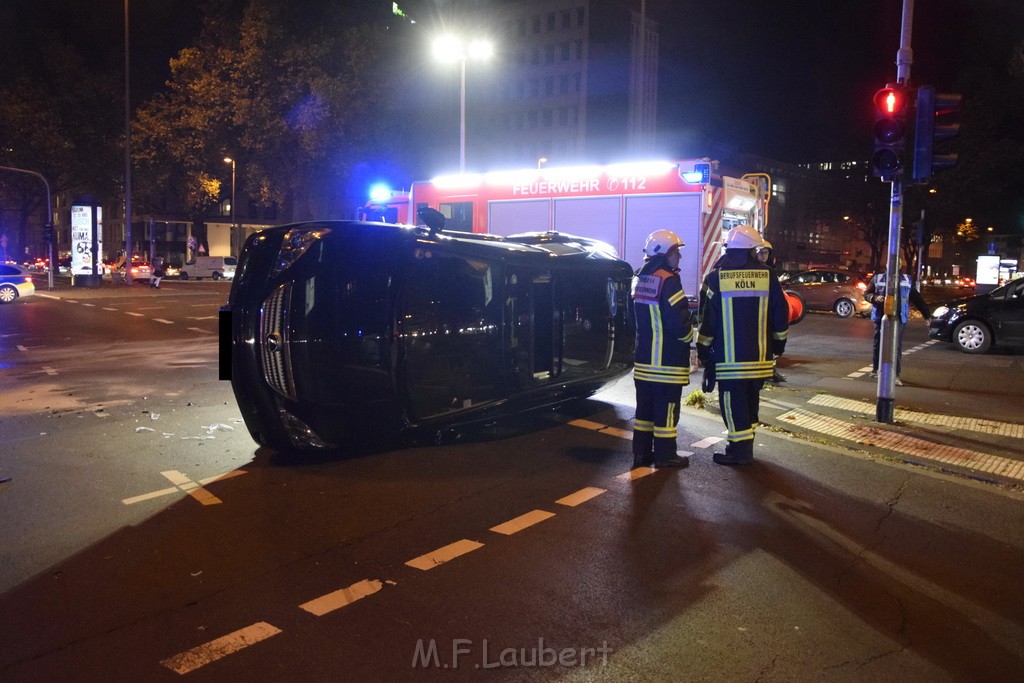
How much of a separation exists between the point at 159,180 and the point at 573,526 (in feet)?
112

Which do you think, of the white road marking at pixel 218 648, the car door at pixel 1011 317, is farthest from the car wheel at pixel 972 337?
the white road marking at pixel 218 648

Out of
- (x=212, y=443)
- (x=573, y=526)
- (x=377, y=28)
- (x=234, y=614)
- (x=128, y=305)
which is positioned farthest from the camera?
(x=377, y=28)

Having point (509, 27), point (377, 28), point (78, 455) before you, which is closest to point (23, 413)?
point (78, 455)

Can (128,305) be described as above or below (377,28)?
below

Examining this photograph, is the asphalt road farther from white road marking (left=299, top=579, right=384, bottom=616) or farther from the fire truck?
the fire truck

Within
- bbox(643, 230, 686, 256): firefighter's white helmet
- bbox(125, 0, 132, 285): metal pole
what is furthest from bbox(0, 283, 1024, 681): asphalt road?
bbox(125, 0, 132, 285): metal pole

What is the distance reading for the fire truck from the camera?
36.6ft

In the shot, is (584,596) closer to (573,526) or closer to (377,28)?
(573,526)

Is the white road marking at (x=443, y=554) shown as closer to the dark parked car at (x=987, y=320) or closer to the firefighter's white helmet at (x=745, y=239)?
the firefighter's white helmet at (x=745, y=239)

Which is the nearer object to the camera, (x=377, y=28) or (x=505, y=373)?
(x=505, y=373)

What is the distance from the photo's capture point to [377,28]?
1027 inches

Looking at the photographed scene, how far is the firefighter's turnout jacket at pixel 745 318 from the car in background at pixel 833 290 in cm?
1828

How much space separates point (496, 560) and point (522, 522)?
2.13 ft

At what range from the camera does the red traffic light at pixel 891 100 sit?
771 centimetres
